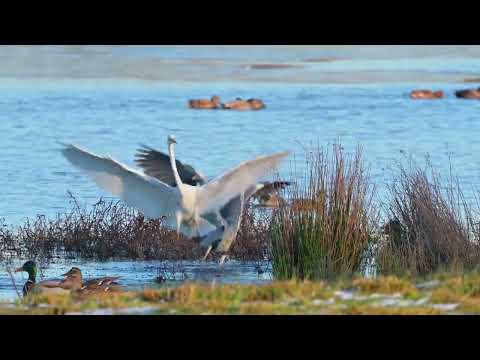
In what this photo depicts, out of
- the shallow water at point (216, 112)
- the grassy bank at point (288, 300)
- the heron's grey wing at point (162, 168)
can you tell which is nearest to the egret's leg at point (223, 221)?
the heron's grey wing at point (162, 168)

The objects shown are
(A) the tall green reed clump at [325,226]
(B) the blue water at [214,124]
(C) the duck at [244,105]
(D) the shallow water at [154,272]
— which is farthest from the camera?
(C) the duck at [244,105]

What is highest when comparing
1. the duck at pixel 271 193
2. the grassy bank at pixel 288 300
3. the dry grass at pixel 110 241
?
the duck at pixel 271 193

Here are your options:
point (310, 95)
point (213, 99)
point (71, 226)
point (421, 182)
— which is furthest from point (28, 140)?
point (421, 182)

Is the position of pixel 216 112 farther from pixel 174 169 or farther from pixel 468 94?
pixel 174 169

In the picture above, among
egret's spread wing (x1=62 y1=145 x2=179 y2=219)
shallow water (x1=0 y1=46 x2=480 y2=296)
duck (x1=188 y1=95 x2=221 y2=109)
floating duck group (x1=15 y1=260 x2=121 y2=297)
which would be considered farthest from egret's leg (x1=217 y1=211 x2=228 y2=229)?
duck (x1=188 y1=95 x2=221 y2=109)

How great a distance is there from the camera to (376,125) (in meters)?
20.1

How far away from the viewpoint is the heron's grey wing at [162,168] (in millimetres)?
12352

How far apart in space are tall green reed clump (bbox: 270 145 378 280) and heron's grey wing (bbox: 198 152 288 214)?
1.16 feet

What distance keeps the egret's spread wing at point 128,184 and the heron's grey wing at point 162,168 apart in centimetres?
50

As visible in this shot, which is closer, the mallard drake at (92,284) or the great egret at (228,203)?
the mallard drake at (92,284)

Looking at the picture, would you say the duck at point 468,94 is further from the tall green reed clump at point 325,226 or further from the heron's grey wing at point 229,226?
the tall green reed clump at point 325,226

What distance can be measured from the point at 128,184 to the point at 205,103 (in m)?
9.72

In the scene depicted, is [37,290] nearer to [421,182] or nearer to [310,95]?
[421,182]

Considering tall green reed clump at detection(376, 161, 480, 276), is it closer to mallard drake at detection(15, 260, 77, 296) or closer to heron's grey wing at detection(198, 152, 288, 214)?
heron's grey wing at detection(198, 152, 288, 214)
